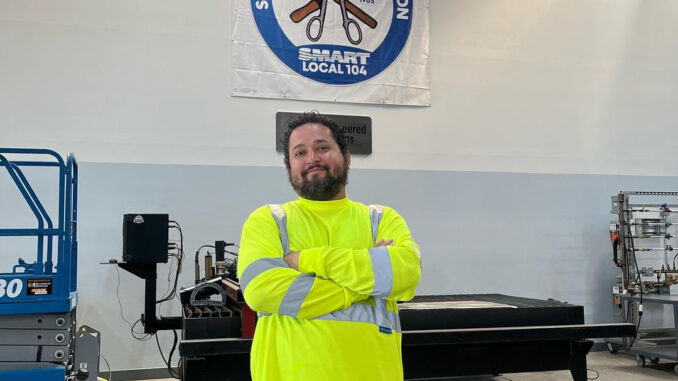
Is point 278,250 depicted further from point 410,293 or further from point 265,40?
point 265,40

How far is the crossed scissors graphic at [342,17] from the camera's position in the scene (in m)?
5.39

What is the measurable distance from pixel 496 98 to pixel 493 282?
1.95 metres

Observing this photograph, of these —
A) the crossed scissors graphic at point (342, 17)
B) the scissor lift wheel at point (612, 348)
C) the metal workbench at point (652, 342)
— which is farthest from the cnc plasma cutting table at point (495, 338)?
the crossed scissors graphic at point (342, 17)

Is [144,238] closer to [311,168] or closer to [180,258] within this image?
[180,258]

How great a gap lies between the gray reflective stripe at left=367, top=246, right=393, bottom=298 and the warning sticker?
5.81 feet

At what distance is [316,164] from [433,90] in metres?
4.32

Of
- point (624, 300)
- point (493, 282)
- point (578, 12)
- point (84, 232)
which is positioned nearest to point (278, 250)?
point (84, 232)

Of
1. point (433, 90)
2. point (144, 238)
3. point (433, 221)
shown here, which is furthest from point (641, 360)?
point (144, 238)

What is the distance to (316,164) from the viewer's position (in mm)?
1651

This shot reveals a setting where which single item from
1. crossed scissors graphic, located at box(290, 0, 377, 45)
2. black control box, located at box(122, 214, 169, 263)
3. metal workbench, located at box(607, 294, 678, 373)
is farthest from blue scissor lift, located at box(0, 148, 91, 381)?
metal workbench, located at box(607, 294, 678, 373)

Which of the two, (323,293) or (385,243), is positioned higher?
(385,243)

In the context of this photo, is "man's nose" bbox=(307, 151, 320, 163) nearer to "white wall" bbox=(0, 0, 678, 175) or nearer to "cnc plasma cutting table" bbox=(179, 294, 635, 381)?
"cnc plasma cutting table" bbox=(179, 294, 635, 381)

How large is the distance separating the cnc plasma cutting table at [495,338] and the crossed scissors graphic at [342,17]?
289cm

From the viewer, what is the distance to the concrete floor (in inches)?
185
